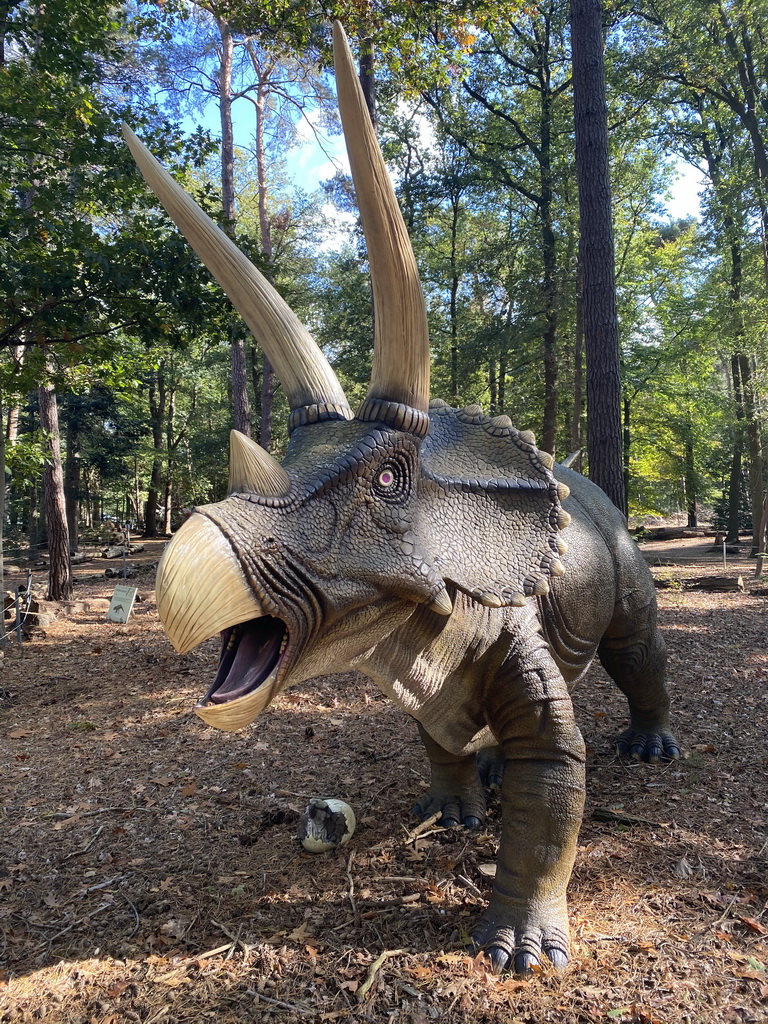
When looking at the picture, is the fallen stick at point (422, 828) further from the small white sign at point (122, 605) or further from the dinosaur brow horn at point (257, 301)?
the small white sign at point (122, 605)

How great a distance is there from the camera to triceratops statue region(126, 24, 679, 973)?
4.94ft

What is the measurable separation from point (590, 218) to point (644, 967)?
5.86 meters

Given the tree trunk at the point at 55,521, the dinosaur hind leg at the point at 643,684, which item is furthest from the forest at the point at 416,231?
the dinosaur hind leg at the point at 643,684

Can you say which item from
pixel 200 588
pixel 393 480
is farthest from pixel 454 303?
pixel 200 588

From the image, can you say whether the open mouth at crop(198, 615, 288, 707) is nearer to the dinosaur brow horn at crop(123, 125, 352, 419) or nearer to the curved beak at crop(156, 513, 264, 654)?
the curved beak at crop(156, 513, 264, 654)

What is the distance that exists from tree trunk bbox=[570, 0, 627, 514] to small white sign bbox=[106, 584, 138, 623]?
7229 millimetres

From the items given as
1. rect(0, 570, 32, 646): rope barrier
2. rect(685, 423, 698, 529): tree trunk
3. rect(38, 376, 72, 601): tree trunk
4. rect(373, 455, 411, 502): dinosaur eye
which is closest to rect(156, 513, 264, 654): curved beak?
rect(373, 455, 411, 502): dinosaur eye

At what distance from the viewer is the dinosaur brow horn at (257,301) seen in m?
1.81

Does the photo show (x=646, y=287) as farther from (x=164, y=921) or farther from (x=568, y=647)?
(x=164, y=921)

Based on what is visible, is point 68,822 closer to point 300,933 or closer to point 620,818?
point 300,933

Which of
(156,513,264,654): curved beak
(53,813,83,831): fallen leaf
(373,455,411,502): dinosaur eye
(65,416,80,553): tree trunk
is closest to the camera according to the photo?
(156,513,264,654): curved beak

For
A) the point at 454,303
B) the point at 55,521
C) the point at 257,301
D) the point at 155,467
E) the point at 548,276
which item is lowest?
the point at 55,521

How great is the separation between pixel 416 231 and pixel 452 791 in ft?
53.0

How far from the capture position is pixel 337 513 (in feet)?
5.59
